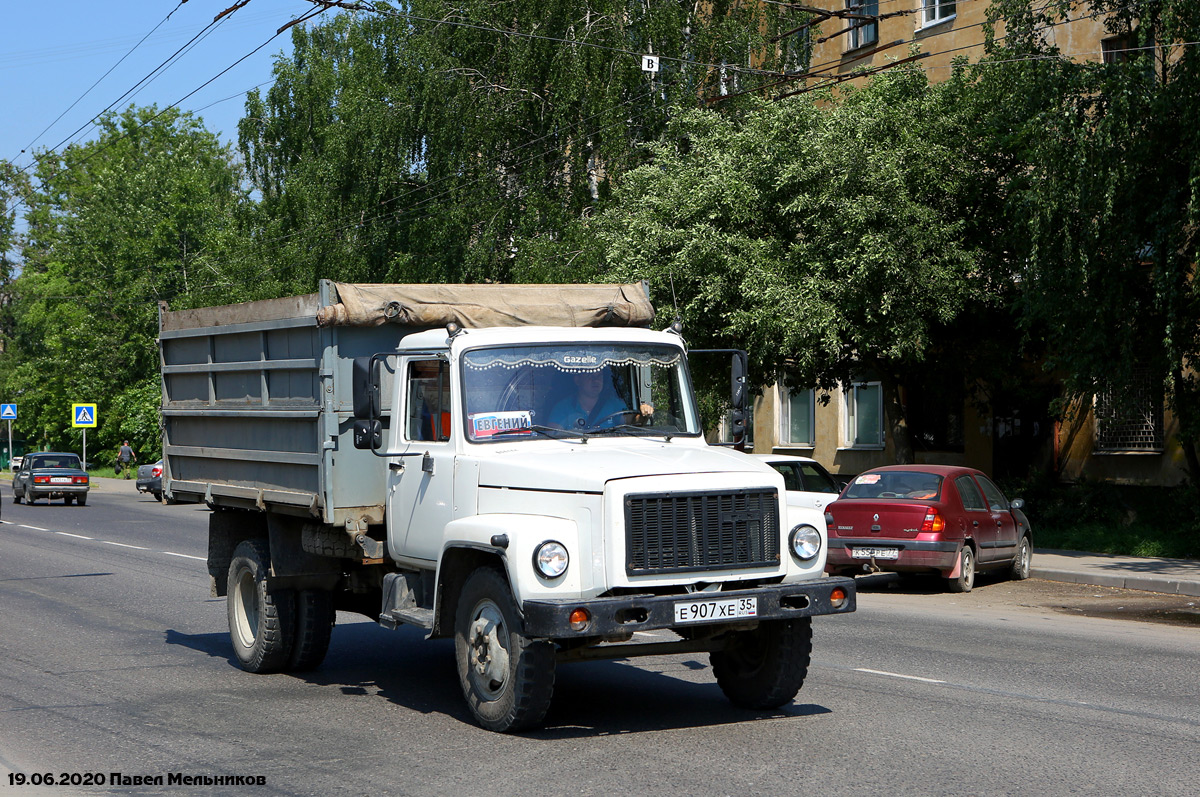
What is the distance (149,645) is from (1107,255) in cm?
1418

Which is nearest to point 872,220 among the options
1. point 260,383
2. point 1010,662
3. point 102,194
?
point 1010,662

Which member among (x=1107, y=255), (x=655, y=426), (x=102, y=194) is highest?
(x=102, y=194)

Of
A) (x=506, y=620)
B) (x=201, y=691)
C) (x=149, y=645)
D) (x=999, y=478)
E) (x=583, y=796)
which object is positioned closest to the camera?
(x=583, y=796)

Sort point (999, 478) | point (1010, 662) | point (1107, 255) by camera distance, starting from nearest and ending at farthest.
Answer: point (1010, 662) < point (1107, 255) < point (999, 478)

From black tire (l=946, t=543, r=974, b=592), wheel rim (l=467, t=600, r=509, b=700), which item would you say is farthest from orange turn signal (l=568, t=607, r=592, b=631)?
black tire (l=946, t=543, r=974, b=592)

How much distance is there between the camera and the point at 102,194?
63500 millimetres

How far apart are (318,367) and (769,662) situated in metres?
3.55

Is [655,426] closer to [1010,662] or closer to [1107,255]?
[1010,662]

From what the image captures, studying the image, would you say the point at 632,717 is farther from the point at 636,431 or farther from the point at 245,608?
the point at 245,608

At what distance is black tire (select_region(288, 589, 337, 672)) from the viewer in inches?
381

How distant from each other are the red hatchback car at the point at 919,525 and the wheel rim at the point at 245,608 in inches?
294

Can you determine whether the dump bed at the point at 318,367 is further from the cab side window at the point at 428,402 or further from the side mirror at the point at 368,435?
the side mirror at the point at 368,435

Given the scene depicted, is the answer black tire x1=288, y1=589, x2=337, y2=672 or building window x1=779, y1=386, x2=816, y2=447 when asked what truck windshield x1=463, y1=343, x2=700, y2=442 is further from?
building window x1=779, y1=386, x2=816, y2=447

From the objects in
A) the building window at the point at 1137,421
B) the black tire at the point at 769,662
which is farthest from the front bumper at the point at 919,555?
the black tire at the point at 769,662
